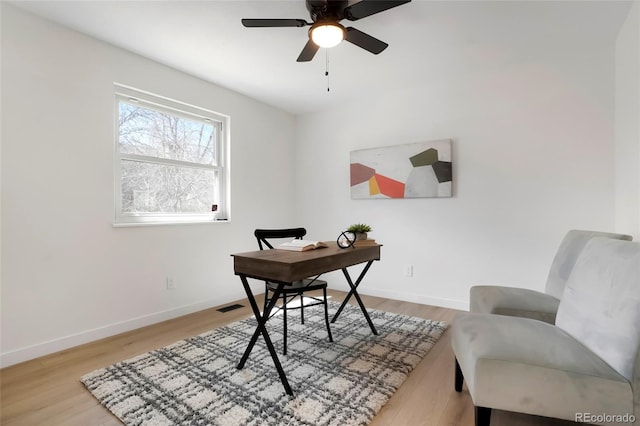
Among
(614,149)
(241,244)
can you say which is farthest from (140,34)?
(614,149)

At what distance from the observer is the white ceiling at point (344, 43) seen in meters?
Result: 2.06

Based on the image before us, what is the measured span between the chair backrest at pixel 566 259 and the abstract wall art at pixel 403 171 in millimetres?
1272

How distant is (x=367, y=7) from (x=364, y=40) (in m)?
0.29

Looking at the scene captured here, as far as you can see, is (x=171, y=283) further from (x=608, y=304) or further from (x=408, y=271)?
(x=608, y=304)

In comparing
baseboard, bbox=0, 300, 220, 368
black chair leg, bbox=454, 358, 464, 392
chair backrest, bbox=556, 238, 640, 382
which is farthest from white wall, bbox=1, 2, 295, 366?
chair backrest, bbox=556, 238, 640, 382

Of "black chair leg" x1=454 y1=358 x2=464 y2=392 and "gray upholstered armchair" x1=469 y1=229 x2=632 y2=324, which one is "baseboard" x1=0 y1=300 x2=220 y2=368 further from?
"gray upholstered armchair" x1=469 y1=229 x2=632 y2=324

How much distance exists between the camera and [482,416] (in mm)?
1256

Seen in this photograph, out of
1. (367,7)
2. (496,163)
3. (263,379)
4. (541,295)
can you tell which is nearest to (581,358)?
(541,295)

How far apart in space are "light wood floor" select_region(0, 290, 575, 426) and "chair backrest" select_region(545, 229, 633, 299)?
0.81 m

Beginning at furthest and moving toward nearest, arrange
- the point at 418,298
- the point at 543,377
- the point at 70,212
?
1. the point at 418,298
2. the point at 70,212
3. the point at 543,377

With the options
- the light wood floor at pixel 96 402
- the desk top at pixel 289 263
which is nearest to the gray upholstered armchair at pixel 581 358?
the light wood floor at pixel 96 402

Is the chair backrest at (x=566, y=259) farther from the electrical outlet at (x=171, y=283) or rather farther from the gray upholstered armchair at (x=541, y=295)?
the electrical outlet at (x=171, y=283)

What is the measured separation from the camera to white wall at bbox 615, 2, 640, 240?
203cm

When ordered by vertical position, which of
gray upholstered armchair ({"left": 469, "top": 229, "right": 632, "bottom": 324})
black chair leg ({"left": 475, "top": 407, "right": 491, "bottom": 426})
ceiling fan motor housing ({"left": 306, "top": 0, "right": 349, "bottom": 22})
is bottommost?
black chair leg ({"left": 475, "top": 407, "right": 491, "bottom": 426})
